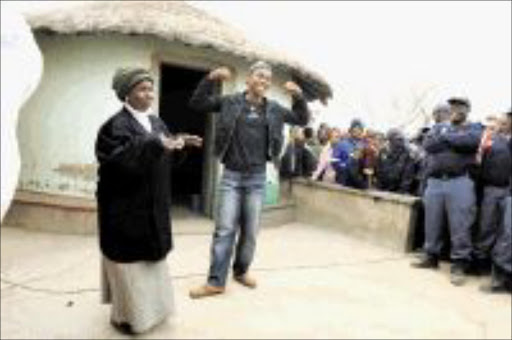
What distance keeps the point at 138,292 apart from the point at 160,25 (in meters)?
5.43

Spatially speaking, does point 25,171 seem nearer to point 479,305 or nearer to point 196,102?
point 196,102

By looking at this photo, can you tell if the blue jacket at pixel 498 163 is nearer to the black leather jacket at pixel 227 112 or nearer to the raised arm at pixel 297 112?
the raised arm at pixel 297 112

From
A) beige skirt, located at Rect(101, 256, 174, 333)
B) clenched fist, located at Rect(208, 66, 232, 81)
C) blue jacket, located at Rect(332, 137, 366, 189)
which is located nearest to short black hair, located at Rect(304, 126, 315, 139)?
blue jacket, located at Rect(332, 137, 366, 189)

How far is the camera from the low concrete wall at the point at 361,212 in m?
8.59

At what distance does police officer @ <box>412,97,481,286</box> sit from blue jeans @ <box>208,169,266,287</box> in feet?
7.46

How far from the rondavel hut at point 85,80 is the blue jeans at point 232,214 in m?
3.72

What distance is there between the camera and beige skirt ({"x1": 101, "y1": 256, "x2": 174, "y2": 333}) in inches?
173

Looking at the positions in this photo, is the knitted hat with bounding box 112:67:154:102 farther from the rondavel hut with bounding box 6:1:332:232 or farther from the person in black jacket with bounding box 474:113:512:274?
the rondavel hut with bounding box 6:1:332:232

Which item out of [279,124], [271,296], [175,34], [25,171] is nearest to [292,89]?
[279,124]

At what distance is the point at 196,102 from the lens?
18.3ft

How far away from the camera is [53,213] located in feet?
29.6

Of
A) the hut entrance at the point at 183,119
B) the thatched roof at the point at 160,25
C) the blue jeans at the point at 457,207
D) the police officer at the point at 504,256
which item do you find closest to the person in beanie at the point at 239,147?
the blue jeans at the point at 457,207

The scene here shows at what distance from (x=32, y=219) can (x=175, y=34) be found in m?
3.10

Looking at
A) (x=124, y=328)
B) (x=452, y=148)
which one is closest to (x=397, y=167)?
(x=452, y=148)
